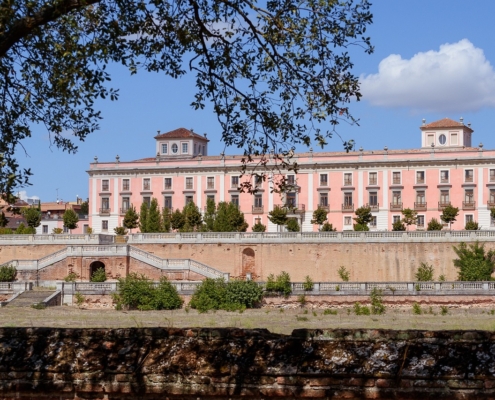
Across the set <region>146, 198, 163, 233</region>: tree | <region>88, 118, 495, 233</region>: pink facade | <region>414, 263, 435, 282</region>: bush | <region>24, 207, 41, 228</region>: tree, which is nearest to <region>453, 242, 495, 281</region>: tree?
<region>414, 263, 435, 282</region>: bush

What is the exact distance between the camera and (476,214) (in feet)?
238

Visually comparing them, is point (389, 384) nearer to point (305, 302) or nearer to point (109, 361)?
point (109, 361)

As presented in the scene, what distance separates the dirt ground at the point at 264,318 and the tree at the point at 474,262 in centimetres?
770

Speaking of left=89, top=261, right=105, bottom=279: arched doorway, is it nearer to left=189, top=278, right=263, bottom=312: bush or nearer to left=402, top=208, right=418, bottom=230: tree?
left=189, top=278, right=263, bottom=312: bush

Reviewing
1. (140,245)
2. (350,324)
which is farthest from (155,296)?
(140,245)

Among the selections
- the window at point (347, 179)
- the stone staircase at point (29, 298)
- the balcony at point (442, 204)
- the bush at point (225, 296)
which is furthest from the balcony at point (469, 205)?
the stone staircase at point (29, 298)

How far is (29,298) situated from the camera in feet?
147

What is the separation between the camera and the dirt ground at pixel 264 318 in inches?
1406

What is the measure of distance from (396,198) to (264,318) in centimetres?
3683

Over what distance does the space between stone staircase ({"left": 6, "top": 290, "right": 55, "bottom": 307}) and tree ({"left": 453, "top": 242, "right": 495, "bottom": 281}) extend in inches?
857

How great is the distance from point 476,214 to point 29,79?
63020mm

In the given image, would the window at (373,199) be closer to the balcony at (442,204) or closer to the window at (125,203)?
the balcony at (442,204)

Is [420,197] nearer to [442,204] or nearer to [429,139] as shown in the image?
[442,204]

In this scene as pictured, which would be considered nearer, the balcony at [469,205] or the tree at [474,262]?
the tree at [474,262]
